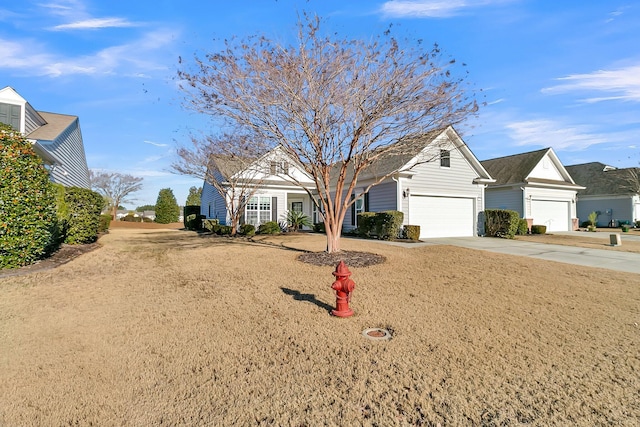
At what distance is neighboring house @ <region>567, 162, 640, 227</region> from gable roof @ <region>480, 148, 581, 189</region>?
727 cm

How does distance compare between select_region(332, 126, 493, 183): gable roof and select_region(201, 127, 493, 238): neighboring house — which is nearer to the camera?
select_region(332, 126, 493, 183): gable roof

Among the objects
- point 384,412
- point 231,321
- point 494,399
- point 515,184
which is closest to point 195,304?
point 231,321

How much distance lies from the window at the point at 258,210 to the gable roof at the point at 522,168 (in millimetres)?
14617

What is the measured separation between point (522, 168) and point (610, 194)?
38.0 feet

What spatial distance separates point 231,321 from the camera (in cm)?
464

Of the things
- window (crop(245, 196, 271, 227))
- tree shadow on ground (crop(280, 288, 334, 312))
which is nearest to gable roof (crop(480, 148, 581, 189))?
window (crop(245, 196, 271, 227))

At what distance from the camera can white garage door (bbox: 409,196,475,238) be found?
16.0m

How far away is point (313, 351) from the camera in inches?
147

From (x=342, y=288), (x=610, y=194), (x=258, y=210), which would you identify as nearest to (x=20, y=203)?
(x=342, y=288)

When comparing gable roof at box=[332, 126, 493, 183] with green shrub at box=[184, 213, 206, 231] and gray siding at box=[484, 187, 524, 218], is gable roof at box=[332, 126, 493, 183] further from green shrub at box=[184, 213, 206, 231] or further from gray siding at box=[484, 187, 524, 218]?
green shrub at box=[184, 213, 206, 231]

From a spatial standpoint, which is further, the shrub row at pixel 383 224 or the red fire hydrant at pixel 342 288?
the shrub row at pixel 383 224

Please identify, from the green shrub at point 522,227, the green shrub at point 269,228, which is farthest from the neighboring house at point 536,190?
the green shrub at point 269,228

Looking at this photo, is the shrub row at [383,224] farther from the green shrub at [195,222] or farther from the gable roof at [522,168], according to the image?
the green shrub at [195,222]

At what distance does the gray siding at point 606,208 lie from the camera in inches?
1018
